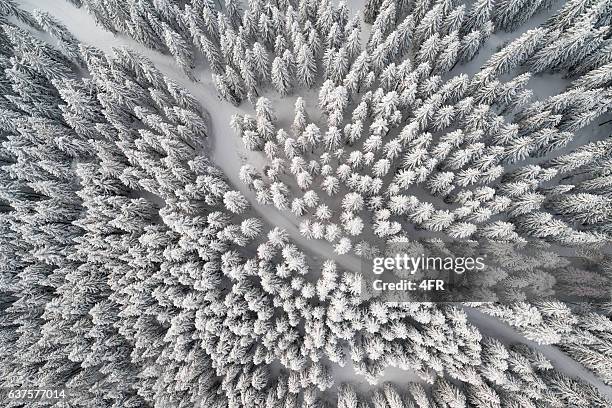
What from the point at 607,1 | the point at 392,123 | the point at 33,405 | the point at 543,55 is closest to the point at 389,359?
the point at 392,123
